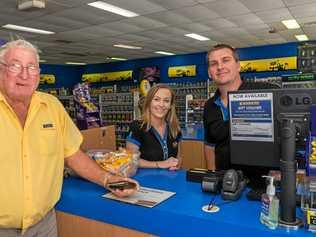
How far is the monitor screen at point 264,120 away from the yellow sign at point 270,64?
1243cm

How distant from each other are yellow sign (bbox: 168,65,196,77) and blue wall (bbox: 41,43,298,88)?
156mm

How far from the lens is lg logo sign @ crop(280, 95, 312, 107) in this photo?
4.39ft

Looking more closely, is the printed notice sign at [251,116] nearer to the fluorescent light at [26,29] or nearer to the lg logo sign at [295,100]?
the lg logo sign at [295,100]

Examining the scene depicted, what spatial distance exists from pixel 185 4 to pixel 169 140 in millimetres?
4643

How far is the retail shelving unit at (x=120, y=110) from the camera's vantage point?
805 centimetres

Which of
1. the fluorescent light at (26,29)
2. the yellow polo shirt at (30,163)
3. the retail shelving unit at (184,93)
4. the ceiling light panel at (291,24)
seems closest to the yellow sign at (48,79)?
the fluorescent light at (26,29)

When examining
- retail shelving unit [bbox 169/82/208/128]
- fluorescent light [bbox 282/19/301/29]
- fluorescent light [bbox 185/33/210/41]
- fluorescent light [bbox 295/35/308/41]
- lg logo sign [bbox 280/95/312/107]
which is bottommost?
lg logo sign [bbox 280/95/312/107]

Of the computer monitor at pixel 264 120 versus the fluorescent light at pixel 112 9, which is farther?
the fluorescent light at pixel 112 9

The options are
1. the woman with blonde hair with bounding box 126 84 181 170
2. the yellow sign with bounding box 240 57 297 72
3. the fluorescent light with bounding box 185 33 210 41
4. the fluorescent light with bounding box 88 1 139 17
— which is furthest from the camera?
the yellow sign with bounding box 240 57 297 72

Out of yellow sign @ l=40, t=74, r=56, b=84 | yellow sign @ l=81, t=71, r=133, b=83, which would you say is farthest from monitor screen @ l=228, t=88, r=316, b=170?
yellow sign @ l=40, t=74, r=56, b=84

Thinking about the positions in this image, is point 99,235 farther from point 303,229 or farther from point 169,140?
point 169,140

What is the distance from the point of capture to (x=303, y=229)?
1189mm

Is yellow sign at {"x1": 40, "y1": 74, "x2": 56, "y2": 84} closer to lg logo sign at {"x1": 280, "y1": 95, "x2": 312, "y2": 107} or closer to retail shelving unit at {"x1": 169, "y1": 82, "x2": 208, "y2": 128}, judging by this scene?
retail shelving unit at {"x1": 169, "y1": 82, "x2": 208, "y2": 128}

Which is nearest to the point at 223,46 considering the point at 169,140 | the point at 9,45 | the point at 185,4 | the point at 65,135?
the point at 169,140
